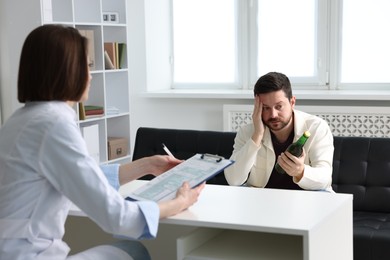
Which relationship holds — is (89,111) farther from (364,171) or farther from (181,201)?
(181,201)

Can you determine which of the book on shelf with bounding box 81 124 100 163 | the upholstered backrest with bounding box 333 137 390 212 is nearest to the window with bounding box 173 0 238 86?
the book on shelf with bounding box 81 124 100 163

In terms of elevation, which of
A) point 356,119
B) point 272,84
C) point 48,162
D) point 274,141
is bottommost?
point 356,119

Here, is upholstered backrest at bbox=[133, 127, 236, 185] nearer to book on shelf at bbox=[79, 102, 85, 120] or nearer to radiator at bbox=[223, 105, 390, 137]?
book on shelf at bbox=[79, 102, 85, 120]

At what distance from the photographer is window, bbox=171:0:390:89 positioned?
5.23 m

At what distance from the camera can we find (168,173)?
7.93 feet

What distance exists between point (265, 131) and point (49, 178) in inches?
58.4

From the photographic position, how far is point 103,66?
5250mm

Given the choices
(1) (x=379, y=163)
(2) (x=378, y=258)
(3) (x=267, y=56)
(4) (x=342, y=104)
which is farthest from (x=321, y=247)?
(3) (x=267, y=56)

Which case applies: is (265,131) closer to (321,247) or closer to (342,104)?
(321,247)

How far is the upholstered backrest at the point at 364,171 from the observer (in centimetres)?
345

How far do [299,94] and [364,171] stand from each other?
176cm

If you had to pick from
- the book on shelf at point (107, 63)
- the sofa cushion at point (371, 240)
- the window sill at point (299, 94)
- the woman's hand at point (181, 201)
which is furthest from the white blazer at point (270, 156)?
the book on shelf at point (107, 63)

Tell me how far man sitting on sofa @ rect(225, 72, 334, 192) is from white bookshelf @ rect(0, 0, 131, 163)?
2.03 meters

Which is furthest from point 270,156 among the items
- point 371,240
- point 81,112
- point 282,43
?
point 282,43
